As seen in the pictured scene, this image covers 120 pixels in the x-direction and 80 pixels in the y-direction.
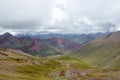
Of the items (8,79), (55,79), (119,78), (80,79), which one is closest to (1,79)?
(8,79)

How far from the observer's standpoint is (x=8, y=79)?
462ft

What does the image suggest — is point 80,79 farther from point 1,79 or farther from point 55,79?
point 1,79

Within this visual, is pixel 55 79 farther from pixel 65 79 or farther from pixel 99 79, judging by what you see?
pixel 99 79

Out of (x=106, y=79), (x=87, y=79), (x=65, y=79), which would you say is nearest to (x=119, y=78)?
(x=106, y=79)

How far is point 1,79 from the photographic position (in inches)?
5374

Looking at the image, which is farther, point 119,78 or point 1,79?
point 119,78

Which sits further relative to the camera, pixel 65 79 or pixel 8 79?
pixel 65 79

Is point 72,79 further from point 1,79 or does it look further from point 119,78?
point 1,79

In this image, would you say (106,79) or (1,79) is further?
(106,79)

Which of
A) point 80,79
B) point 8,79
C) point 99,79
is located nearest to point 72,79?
point 80,79

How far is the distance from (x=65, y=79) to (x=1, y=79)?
6880cm

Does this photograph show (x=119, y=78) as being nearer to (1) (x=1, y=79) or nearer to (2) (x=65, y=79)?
(2) (x=65, y=79)

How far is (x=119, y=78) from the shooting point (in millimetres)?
194500

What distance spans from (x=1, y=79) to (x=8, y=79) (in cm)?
526
